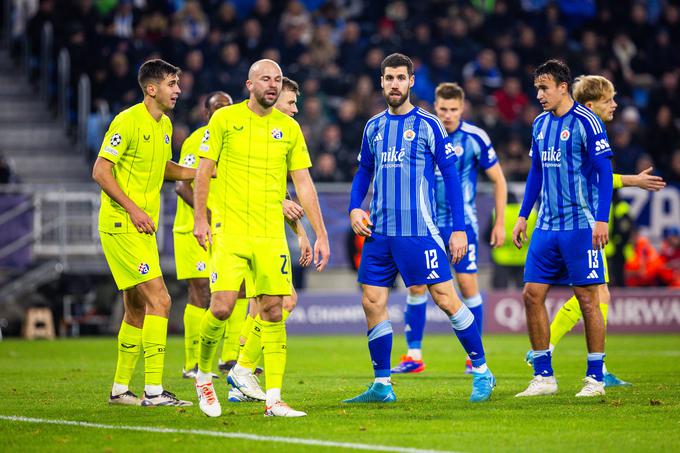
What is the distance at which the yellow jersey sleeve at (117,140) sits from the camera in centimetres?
848

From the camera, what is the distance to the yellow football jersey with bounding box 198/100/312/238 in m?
7.85

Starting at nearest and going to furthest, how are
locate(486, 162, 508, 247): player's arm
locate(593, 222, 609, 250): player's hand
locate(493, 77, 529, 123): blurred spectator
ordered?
locate(593, 222, 609, 250): player's hand, locate(486, 162, 508, 247): player's arm, locate(493, 77, 529, 123): blurred spectator

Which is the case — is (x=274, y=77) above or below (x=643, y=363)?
above

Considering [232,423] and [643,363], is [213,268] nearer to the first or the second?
[232,423]

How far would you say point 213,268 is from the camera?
786cm

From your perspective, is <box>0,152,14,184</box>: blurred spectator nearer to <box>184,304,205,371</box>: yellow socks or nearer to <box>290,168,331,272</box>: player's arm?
<box>184,304,205,371</box>: yellow socks

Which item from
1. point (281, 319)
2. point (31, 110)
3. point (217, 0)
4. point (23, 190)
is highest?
point (217, 0)

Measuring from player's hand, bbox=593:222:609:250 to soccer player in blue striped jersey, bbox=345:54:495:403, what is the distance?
3.41 ft

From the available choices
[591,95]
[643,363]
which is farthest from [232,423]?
[643,363]

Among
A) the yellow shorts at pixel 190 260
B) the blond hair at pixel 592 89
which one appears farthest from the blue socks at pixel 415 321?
the blond hair at pixel 592 89

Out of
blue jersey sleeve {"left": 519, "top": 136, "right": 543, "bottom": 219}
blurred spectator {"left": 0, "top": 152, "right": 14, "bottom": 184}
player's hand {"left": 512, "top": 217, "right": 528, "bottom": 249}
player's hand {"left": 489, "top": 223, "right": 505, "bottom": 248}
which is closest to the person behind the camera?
blue jersey sleeve {"left": 519, "top": 136, "right": 543, "bottom": 219}

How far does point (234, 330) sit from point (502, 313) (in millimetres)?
8548

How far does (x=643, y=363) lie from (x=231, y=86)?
10.6 meters

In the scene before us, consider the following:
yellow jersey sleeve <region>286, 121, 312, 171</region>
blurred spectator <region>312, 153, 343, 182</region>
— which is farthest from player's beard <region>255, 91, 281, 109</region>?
blurred spectator <region>312, 153, 343, 182</region>
